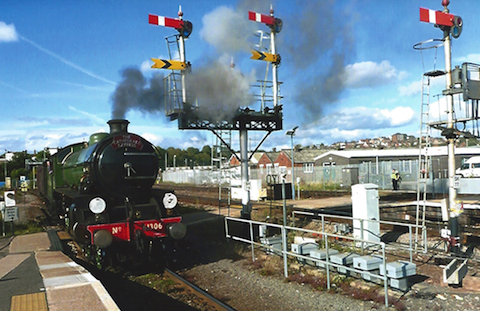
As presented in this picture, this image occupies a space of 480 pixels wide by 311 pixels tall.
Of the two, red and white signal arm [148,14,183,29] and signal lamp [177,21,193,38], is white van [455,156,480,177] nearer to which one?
signal lamp [177,21,193,38]

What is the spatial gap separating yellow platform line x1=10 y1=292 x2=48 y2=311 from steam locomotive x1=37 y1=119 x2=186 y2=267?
2131 millimetres

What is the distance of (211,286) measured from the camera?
843cm

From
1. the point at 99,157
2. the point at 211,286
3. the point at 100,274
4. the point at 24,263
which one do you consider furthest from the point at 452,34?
the point at 24,263

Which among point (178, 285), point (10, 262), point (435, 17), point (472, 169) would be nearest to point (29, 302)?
point (178, 285)

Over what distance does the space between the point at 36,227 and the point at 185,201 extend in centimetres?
1059

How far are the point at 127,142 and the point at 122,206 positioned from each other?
4.87 ft

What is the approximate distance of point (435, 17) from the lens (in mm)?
9938

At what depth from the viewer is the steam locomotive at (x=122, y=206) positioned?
335 inches

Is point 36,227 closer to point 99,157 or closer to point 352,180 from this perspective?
point 99,157

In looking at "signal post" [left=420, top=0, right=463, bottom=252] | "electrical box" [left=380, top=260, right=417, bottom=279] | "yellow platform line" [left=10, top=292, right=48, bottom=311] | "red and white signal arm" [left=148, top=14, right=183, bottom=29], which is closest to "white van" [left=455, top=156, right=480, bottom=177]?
"signal post" [left=420, top=0, right=463, bottom=252]

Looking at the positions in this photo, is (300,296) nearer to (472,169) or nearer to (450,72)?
(450,72)

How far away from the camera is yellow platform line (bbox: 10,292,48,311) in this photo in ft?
18.0

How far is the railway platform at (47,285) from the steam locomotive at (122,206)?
2.86 feet

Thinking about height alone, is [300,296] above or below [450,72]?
below
